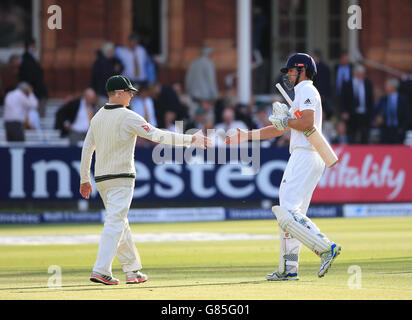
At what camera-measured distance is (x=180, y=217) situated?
18.5m

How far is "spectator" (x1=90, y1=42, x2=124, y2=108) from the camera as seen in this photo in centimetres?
2047

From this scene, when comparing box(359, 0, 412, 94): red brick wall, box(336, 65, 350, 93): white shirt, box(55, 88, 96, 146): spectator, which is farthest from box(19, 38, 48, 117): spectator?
box(359, 0, 412, 94): red brick wall

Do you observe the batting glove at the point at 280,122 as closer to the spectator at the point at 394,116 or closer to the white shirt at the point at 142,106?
the white shirt at the point at 142,106

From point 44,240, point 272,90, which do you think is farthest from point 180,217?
point 272,90

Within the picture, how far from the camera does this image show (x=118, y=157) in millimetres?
9297

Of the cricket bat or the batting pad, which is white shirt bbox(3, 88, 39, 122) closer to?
the cricket bat

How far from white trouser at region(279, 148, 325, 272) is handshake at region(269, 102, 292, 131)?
296mm

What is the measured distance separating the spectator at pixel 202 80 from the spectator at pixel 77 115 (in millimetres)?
3831

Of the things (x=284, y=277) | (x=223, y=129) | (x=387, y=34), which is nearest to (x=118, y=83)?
(x=284, y=277)

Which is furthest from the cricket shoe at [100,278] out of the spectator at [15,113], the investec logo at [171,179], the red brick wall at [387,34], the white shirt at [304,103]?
the red brick wall at [387,34]

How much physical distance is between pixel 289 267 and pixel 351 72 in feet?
41.6
